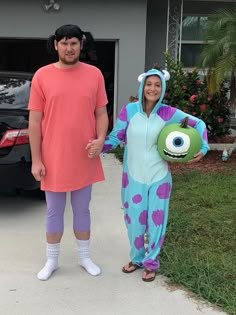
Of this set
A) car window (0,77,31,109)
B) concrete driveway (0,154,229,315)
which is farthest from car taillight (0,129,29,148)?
concrete driveway (0,154,229,315)

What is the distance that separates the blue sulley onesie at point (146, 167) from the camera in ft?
10.8

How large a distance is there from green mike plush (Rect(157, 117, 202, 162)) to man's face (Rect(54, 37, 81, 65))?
79 centimetres

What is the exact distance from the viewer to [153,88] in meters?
3.22

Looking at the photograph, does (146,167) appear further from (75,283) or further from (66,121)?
(75,283)

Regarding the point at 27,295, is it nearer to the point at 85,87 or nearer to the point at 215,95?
the point at 85,87

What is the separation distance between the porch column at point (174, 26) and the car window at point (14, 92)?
5204 millimetres

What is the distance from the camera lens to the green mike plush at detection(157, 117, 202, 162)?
124 inches

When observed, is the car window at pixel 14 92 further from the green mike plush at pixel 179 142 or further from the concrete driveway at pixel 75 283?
the green mike plush at pixel 179 142

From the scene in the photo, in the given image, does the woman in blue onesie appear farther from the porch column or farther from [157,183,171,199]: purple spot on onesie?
the porch column

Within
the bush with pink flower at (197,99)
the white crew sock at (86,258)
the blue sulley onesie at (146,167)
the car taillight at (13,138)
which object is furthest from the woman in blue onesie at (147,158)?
the bush with pink flower at (197,99)

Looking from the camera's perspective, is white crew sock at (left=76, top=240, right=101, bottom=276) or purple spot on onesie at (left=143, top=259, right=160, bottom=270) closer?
purple spot on onesie at (left=143, top=259, right=160, bottom=270)

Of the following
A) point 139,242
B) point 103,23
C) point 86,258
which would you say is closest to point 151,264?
point 139,242

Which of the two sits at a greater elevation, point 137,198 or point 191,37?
point 191,37

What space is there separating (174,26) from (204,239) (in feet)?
22.0
